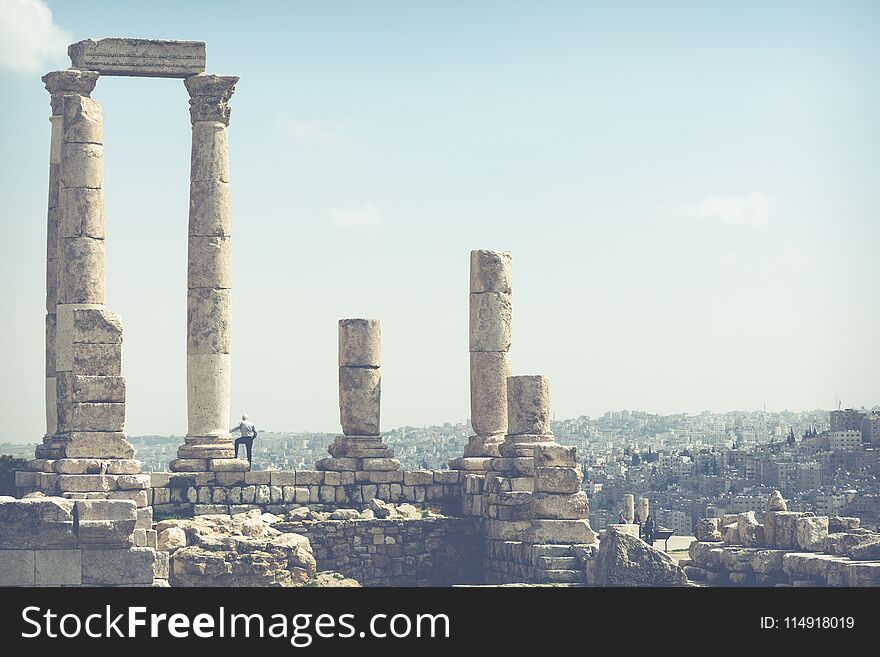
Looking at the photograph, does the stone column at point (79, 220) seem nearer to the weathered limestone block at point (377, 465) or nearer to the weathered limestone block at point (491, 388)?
the weathered limestone block at point (377, 465)

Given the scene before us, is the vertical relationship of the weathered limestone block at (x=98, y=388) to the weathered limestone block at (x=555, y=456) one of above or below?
above

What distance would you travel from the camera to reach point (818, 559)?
36.1 m

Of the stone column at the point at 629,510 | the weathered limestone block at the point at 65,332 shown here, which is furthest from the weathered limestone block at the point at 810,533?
the stone column at the point at 629,510

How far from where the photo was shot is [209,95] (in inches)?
1646

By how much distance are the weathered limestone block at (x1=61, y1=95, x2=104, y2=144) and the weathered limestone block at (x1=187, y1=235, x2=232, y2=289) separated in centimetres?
287

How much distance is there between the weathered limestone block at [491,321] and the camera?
43.4m

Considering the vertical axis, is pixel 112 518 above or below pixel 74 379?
below

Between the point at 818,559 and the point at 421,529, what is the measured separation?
27.5 ft

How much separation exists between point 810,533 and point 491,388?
27.2 feet

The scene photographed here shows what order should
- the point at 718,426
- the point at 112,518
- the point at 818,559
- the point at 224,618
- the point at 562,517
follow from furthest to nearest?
the point at 718,426 → the point at 562,517 → the point at 818,559 → the point at 112,518 → the point at 224,618

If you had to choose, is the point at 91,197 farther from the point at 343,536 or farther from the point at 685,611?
the point at 685,611

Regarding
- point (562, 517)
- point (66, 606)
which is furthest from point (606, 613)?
point (562, 517)

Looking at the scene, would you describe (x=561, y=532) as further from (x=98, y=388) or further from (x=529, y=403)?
(x=98, y=388)

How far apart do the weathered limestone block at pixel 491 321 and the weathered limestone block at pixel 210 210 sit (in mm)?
5522
